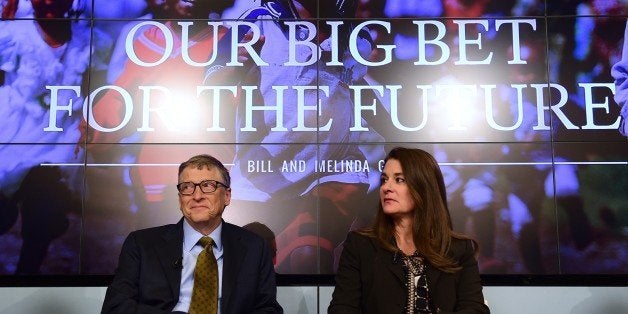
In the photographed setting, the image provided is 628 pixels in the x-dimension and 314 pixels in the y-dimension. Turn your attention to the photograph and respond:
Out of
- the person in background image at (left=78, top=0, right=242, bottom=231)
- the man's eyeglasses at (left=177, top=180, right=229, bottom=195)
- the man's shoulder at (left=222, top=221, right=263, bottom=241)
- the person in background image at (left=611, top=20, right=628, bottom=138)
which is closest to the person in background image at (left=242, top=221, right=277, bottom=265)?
the person in background image at (left=78, top=0, right=242, bottom=231)

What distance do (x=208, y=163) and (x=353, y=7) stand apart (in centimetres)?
183

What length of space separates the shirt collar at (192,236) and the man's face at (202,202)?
0.02 metres

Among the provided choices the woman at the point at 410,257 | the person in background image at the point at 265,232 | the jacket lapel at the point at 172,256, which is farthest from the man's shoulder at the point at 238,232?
the person in background image at the point at 265,232

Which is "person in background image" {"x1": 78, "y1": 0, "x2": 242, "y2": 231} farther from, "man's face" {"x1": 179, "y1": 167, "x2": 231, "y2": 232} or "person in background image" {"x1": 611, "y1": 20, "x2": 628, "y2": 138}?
"person in background image" {"x1": 611, "y1": 20, "x2": 628, "y2": 138}

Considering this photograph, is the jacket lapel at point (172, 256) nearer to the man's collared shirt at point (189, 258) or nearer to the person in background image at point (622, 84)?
the man's collared shirt at point (189, 258)

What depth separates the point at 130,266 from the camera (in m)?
2.30

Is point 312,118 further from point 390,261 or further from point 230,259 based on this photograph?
point 390,261

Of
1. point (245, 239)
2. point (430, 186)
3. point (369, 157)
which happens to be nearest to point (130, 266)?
point (245, 239)

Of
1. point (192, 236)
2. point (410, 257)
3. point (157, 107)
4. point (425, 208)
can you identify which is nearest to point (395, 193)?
point (425, 208)

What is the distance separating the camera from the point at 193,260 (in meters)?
2.36

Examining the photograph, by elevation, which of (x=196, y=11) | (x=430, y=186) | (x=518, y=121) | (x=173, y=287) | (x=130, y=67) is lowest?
(x=173, y=287)

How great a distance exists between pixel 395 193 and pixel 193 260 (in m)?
0.77

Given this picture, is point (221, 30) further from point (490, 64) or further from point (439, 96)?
point (490, 64)

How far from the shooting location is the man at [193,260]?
228 cm
